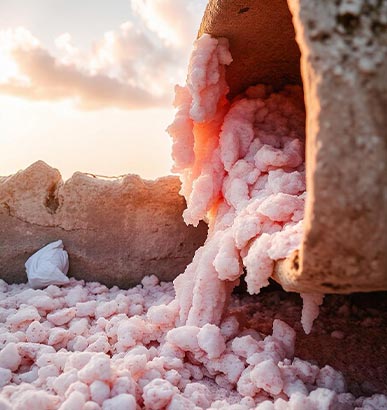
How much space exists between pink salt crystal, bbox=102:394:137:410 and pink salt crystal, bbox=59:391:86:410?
0.22 feet

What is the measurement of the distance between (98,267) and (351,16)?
224 centimetres

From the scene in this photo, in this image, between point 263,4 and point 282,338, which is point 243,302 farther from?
point 263,4

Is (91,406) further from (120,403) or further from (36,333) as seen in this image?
(36,333)

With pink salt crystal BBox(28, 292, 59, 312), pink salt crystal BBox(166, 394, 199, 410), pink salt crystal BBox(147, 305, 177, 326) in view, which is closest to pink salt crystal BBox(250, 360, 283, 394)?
pink salt crystal BBox(166, 394, 199, 410)

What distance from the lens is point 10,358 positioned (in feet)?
5.98

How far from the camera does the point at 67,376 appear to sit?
1599mm

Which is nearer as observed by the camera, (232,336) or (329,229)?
(329,229)

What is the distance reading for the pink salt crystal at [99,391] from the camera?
151 cm

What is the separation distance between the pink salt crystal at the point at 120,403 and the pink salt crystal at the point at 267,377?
403mm

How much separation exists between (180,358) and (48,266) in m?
1.23

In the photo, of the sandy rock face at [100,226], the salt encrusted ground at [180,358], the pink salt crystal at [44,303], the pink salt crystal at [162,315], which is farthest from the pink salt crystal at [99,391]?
the sandy rock face at [100,226]

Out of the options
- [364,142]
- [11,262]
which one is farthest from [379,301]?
[11,262]

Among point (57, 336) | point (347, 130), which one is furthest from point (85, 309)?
point (347, 130)

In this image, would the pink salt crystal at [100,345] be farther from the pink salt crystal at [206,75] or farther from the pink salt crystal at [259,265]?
the pink salt crystal at [206,75]
